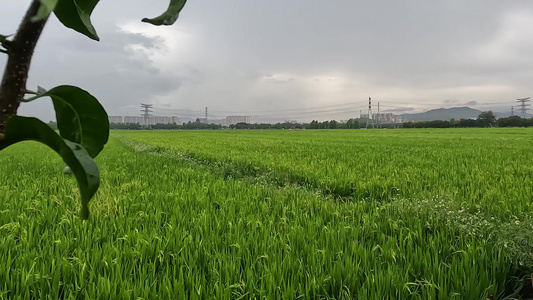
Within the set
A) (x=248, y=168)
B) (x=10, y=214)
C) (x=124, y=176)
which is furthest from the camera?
(x=248, y=168)

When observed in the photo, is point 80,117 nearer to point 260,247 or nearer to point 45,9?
point 45,9

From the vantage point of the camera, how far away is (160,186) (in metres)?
4.91

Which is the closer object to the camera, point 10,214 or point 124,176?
point 10,214

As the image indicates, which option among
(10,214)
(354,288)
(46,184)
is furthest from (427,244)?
(46,184)

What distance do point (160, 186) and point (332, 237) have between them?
3.07 meters

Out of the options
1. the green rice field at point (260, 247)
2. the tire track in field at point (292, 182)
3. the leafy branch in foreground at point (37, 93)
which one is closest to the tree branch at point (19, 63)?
the leafy branch in foreground at point (37, 93)

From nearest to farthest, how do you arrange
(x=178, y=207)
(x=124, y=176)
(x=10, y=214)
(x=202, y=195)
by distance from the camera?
1. (x=10, y=214)
2. (x=178, y=207)
3. (x=202, y=195)
4. (x=124, y=176)

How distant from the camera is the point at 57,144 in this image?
11.2 inches

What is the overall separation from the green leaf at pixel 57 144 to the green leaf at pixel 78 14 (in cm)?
11

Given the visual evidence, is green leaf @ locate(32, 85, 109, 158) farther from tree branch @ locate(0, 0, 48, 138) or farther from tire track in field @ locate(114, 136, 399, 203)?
tire track in field @ locate(114, 136, 399, 203)

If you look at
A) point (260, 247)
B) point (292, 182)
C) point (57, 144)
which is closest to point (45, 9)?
point (57, 144)

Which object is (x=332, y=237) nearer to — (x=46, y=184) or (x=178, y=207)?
(x=178, y=207)

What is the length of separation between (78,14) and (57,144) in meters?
0.14

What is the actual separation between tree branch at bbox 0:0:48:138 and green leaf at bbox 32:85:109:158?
61 millimetres
